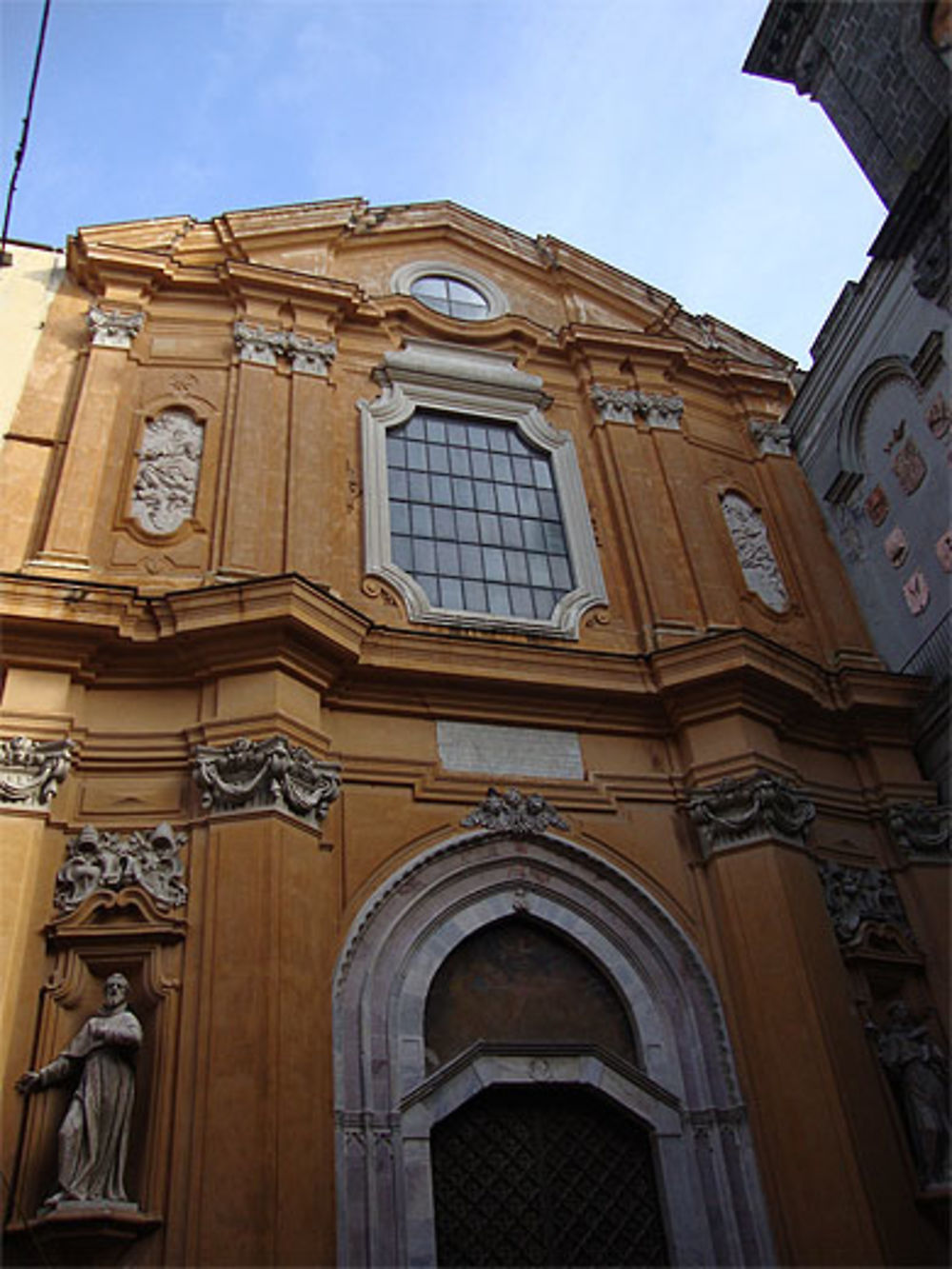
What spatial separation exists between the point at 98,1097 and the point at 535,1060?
303cm

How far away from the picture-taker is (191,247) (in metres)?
13.5

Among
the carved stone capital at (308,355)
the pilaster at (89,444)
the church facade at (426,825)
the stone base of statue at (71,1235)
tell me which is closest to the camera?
the stone base of statue at (71,1235)

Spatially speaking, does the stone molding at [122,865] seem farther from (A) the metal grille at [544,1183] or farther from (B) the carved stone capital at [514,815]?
(A) the metal grille at [544,1183]

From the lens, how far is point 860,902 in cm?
962

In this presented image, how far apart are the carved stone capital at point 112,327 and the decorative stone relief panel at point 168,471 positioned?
3.44 ft

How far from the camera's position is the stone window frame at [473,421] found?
1070cm

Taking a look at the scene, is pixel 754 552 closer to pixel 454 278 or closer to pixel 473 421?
pixel 473 421

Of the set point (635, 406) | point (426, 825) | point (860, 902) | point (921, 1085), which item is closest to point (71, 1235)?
point (426, 825)

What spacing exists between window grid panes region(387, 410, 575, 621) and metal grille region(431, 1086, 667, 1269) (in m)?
4.65

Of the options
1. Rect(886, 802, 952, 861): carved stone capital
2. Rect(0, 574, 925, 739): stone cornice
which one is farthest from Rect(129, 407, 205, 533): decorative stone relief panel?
Rect(886, 802, 952, 861): carved stone capital

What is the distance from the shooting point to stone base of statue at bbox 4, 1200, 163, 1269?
6453 millimetres

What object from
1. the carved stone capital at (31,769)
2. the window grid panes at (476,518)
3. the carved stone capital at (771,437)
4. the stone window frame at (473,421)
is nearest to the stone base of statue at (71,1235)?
the carved stone capital at (31,769)

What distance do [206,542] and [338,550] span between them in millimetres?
1243

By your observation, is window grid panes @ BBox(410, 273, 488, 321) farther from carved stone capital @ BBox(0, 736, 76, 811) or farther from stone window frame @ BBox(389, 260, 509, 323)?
carved stone capital @ BBox(0, 736, 76, 811)
